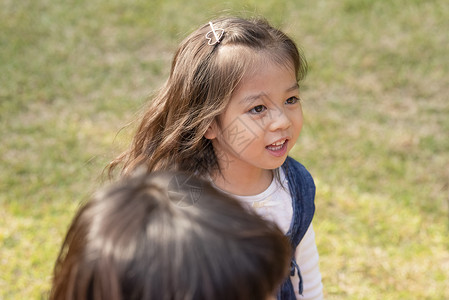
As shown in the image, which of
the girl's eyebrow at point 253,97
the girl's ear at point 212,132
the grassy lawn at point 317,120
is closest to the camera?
the girl's eyebrow at point 253,97

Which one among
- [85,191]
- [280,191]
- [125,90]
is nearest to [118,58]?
[125,90]

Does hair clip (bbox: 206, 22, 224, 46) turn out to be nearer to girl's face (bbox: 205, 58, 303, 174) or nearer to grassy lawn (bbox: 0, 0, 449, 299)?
girl's face (bbox: 205, 58, 303, 174)

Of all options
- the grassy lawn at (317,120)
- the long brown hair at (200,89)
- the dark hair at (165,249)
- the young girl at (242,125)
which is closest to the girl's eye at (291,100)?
the young girl at (242,125)

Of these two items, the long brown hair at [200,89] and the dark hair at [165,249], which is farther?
the long brown hair at [200,89]

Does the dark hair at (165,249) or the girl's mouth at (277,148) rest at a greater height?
the dark hair at (165,249)

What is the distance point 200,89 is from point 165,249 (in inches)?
31.0

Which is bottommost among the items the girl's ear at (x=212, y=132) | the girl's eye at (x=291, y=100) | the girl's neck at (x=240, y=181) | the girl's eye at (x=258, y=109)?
the girl's neck at (x=240, y=181)

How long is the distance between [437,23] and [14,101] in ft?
11.6

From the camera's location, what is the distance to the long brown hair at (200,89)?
5.24 ft

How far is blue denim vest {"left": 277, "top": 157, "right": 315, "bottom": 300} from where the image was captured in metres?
1.72

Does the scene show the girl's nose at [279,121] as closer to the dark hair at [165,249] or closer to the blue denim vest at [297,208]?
the blue denim vest at [297,208]

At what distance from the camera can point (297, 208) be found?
1.73 meters

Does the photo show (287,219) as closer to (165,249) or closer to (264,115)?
(264,115)

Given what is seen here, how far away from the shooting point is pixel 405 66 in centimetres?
429
